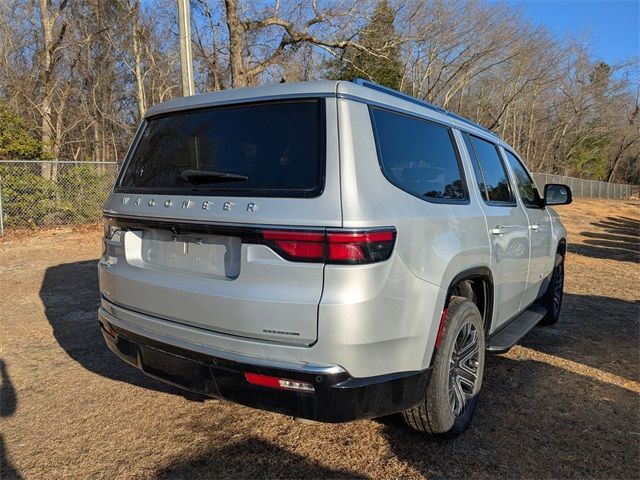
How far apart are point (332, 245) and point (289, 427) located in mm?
1513

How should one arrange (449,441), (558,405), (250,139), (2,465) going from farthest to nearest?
(558,405) → (449,441) → (2,465) → (250,139)

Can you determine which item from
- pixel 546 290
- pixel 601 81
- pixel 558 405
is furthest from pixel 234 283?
pixel 601 81

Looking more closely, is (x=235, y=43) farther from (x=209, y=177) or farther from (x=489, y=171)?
(x=209, y=177)

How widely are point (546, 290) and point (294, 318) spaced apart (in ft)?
12.5

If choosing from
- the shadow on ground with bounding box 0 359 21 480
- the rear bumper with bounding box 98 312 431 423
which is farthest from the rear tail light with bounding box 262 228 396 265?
the shadow on ground with bounding box 0 359 21 480

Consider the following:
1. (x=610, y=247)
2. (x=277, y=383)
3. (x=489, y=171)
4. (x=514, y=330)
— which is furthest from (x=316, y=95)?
(x=610, y=247)

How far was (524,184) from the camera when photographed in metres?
4.54

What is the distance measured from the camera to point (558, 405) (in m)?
3.35

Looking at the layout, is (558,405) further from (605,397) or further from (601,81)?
(601,81)

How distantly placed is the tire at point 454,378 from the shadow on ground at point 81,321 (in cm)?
175

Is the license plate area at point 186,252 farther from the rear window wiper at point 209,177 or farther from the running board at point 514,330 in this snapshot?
the running board at point 514,330

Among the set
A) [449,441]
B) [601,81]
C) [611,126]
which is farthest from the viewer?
[611,126]

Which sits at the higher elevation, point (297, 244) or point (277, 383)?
point (297, 244)

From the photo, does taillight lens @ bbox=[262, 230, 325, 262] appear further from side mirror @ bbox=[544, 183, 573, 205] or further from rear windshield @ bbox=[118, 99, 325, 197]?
side mirror @ bbox=[544, 183, 573, 205]
